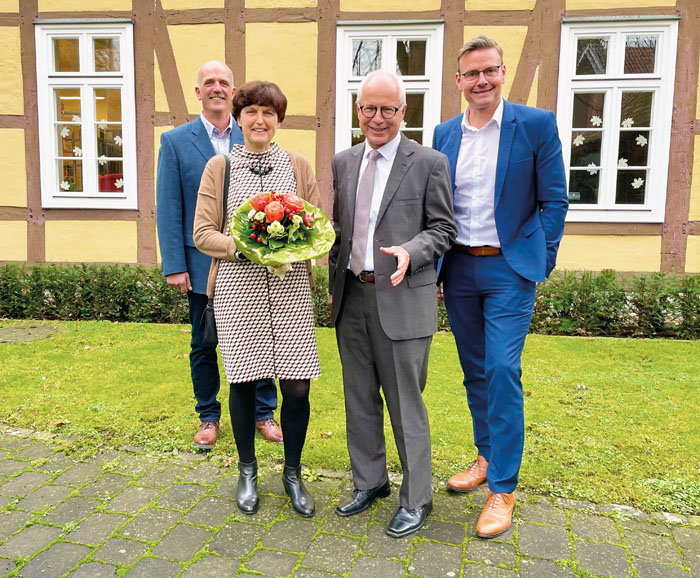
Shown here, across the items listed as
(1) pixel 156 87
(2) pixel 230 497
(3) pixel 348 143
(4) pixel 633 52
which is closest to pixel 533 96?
(4) pixel 633 52

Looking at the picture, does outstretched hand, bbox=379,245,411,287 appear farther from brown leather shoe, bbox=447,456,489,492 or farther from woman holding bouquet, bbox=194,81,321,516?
brown leather shoe, bbox=447,456,489,492

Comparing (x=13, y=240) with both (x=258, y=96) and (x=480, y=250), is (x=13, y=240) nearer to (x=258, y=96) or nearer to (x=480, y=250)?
(x=258, y=96)

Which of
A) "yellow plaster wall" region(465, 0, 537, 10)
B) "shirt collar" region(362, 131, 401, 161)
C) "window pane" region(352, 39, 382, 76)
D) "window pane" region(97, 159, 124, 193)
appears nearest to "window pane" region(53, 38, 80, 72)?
"window pane" region(97, 159, 124, 193)

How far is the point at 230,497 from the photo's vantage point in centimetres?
322

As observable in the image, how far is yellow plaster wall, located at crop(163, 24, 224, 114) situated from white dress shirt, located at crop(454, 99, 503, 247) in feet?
21.9

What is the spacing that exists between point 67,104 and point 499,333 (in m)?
8.69

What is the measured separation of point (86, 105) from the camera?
934 cm

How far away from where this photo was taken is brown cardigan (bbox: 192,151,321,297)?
9.77 feet

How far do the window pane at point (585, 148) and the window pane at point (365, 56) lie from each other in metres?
2.96

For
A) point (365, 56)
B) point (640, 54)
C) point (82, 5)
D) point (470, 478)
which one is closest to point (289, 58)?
point (365, 56)

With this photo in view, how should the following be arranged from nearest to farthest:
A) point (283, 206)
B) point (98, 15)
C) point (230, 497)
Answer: point (283, 206) < point (230, 497) < point (98, 15)

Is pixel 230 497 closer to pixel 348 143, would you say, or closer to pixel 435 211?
pixel 435 211

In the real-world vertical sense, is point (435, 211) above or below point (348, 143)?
below

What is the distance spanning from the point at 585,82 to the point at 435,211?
265 inches
